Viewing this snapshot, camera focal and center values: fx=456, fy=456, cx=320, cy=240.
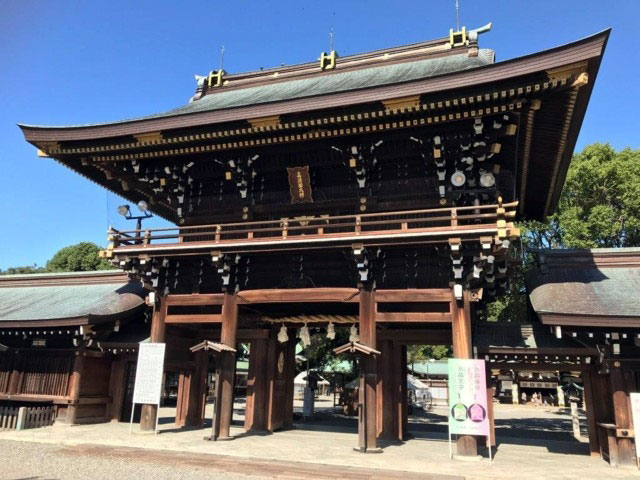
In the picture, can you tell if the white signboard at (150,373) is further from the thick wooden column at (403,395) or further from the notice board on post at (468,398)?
the notice board on post at (468,398)

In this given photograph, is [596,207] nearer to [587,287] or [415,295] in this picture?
[587,287]

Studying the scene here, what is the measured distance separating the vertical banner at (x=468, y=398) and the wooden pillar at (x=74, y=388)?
1286 centimetres

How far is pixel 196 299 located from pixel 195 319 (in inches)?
26.4

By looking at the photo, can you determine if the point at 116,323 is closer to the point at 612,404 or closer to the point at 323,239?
the point at 323,239

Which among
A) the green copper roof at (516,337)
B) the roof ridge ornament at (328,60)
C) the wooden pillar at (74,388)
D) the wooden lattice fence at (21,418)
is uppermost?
the roof ridge ornament at (328,60)

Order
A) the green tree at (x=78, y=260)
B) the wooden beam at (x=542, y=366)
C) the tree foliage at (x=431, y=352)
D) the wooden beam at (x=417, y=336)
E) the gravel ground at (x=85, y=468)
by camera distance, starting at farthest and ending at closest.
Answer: the tree foliage at (x=431, y=352) < the green tree at (x=78, y=260) < the wooden beam at (x=417, y=336) < the wooden beam at (x=542, y=366) < the gravel ground at (x=85, y=468)

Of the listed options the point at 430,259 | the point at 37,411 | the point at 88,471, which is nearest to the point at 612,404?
the point at 430,259

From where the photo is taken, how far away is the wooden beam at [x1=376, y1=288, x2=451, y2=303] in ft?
40.8

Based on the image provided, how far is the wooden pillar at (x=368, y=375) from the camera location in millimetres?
12141

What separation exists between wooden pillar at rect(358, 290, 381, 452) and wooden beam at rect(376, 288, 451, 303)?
0.34 m

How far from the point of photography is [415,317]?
12.7m

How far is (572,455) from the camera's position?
1330 centimetres

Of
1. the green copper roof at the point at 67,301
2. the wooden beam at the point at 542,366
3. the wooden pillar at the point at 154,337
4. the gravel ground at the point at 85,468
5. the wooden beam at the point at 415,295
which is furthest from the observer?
the green copper roof at the point at 67,301

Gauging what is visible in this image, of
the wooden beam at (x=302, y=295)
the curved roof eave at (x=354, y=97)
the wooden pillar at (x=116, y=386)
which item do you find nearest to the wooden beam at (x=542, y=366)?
the wooden beam at (x=302, y=295)
